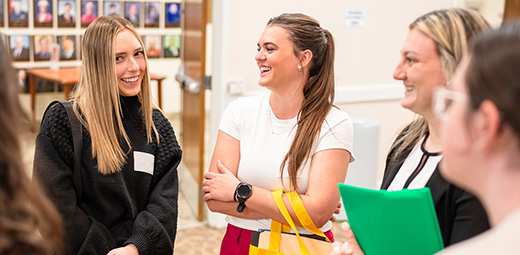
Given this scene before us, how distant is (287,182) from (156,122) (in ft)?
2.02

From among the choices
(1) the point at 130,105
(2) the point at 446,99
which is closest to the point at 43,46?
(1) the point at 130,105

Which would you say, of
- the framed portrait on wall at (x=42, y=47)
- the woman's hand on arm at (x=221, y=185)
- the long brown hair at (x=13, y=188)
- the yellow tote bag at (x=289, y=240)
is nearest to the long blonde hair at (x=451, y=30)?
the yellow tote bag at (x=289, y=240)

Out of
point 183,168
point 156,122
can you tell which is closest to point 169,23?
point 183,168

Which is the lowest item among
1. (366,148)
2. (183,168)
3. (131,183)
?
(183,168)

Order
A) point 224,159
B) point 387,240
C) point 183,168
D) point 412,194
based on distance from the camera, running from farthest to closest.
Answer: point 183,168 → point 224,159 → point 387,240 → point 412,194

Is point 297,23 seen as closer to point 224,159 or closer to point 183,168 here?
point 224,159

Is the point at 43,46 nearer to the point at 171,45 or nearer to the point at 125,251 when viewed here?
the point at 171,45

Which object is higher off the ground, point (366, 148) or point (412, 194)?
point (412, 194)

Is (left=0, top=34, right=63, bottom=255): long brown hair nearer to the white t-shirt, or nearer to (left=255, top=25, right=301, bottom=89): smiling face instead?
the white t-shirt

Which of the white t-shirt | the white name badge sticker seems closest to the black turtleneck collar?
the white name badge sticker

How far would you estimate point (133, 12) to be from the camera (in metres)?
8.08

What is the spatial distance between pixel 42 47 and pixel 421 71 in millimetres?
6932

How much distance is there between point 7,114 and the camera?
1006mm

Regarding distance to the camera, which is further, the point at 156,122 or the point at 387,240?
the point at 156,122
